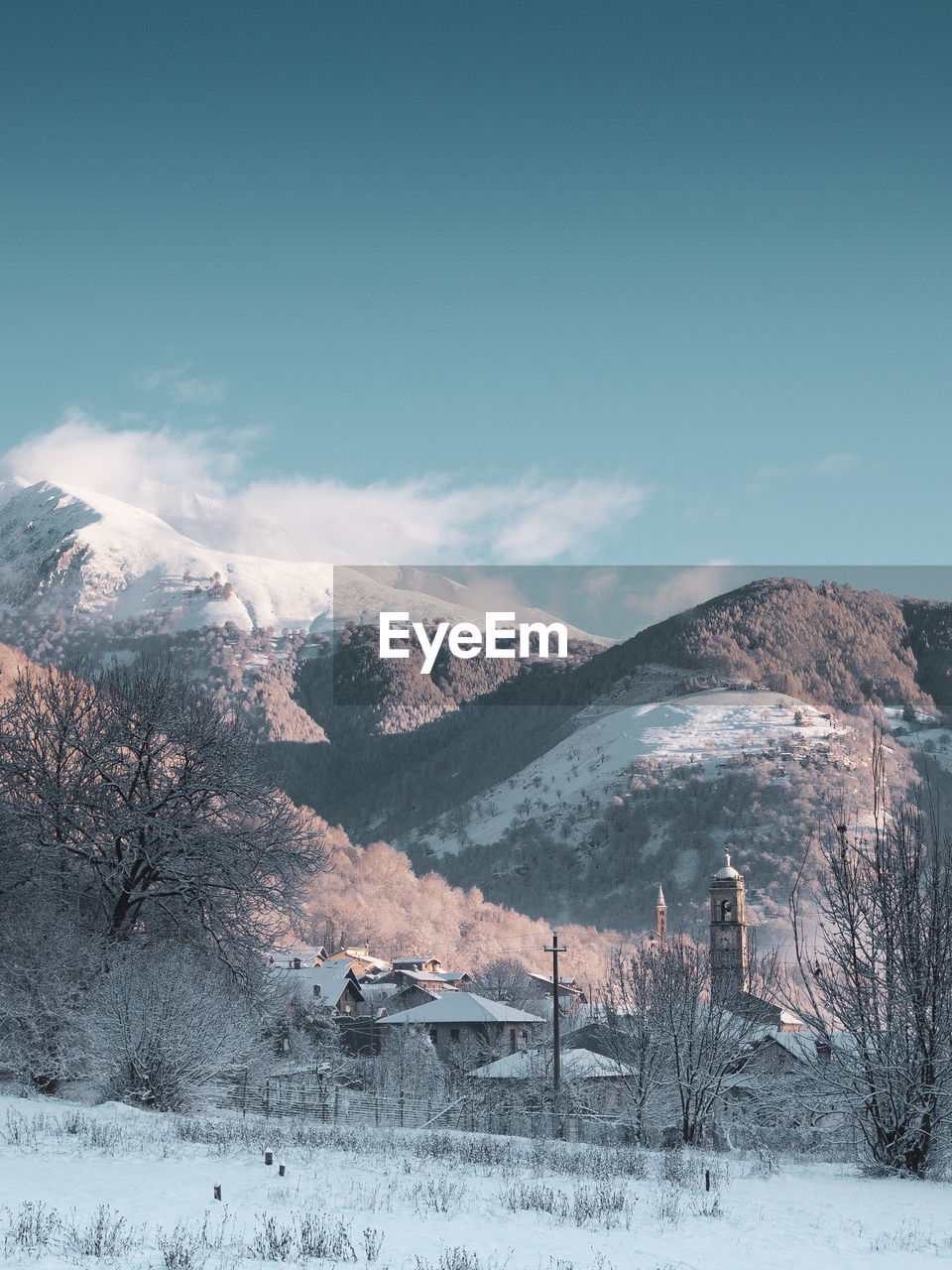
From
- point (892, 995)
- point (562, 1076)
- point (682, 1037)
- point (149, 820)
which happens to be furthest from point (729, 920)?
point (149, 820)

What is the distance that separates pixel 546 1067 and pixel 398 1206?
3378 centimetres

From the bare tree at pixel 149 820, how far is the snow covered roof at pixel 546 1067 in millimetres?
23155

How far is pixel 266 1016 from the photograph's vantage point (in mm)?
26094

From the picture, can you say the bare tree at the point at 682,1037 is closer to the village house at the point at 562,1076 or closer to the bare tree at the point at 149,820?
the village house at the point at 562,1076

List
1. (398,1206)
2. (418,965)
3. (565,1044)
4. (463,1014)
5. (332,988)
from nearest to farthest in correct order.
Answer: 1. (398,1206)
2. (565,1044)
3. (463,1014)
4. (332,988)
5. (418,965)

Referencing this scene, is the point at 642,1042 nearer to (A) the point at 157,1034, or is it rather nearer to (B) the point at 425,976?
(A) the point at 157,1034

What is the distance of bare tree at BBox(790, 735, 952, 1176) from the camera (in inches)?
804

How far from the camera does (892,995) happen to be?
21.1 m

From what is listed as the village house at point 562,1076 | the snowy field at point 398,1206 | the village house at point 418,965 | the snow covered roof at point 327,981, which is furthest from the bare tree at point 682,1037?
the village house at point 418,965

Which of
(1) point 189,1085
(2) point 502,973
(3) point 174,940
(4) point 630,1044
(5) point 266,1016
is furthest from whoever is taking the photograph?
(2) point 502,973

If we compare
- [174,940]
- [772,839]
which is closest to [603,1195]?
[174,940]

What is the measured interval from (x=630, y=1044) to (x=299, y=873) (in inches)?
420

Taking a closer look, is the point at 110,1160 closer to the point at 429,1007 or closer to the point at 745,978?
the point at 745,978

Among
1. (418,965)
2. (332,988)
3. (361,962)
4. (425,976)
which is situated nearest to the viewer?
(332,988)
